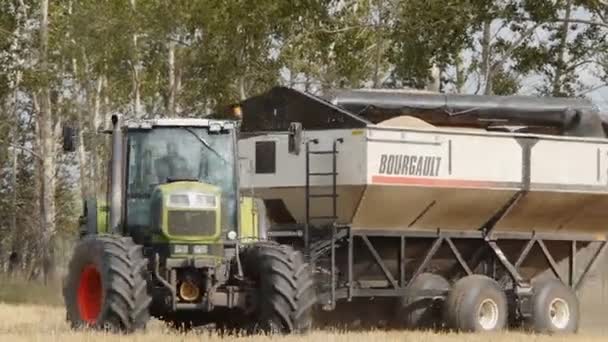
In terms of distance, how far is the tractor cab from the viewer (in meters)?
17.3

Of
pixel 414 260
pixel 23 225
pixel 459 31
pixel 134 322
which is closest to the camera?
pixel 134 322

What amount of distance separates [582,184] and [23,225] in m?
27.5

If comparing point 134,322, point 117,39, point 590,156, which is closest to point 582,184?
point 590,156

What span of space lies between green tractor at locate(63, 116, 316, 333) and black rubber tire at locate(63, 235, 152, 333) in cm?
1

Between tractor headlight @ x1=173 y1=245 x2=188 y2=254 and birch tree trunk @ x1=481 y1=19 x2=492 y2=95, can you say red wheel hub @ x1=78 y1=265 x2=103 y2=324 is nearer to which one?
tractor headlight @ x1=173 y1=245 x2=188 y2=254

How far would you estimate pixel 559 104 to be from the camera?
A: 74.3 feet

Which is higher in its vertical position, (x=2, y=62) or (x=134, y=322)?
(x=2, y=62)

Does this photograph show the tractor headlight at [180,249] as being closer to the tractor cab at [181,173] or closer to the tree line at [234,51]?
the tractor cab at [181,173]

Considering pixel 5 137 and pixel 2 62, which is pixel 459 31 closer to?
pixel 2 62

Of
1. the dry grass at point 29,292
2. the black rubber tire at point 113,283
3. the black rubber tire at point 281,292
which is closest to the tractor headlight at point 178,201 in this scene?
the black rubber tire at point 113,283

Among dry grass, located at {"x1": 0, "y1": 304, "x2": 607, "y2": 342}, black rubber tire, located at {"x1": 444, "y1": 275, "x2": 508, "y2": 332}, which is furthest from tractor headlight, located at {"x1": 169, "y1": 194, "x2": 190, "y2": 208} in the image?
black rubber tire, located at {"x1": 444, "y1": 275, "x2": 508, "y2": 332}

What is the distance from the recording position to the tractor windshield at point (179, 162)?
1755cm

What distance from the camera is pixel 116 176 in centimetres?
1762

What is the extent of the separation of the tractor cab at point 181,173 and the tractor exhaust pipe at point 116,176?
0.06 m
